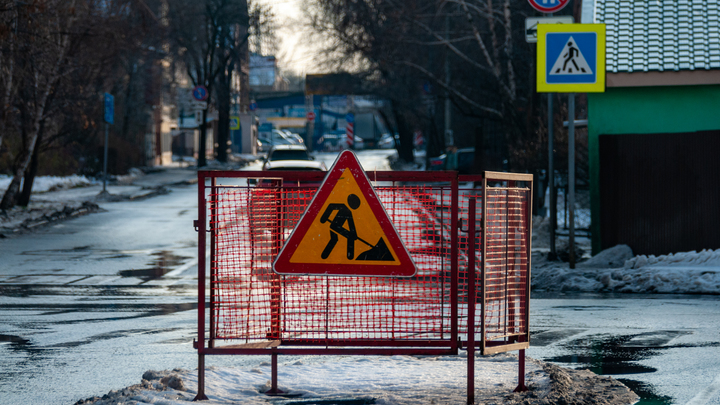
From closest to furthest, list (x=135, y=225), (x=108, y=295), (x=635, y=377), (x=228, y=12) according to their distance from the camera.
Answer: (x=635, y=377) → (x=108, y=295) → (x=135, y=225) → (x=228, y=12)

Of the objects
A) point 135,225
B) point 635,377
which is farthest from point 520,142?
point 635,377

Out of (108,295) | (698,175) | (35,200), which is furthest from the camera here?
(35,200)

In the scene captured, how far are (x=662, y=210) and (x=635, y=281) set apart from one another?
2525 mm

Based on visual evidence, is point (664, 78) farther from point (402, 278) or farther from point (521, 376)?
point (402, 278)

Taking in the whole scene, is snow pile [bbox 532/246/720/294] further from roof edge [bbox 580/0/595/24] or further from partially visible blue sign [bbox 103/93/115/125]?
partially visible blue sign [bbox 103/93/115/125]

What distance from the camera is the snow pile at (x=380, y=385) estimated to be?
538 centimetres

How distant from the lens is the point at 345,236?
17.2 ft

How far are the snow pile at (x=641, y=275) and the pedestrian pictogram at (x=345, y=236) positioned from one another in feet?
21.6

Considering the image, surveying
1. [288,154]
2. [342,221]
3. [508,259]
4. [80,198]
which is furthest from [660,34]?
[80,198]

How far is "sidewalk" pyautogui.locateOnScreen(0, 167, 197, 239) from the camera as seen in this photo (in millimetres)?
19844

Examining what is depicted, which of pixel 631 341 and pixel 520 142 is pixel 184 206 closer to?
pixel 520 142

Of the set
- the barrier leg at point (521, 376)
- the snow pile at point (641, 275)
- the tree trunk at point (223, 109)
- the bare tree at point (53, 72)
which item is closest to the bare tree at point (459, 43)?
the snow pile at point (641, 275)

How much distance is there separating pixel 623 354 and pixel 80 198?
23.4m

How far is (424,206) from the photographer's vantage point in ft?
20.7
